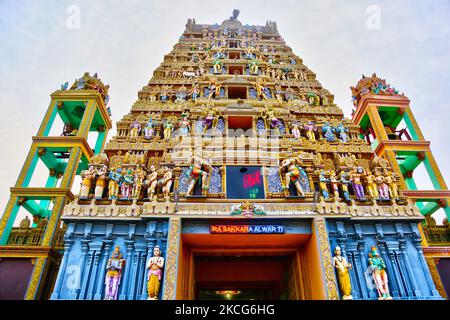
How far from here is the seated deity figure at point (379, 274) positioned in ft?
37.1

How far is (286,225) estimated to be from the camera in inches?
503

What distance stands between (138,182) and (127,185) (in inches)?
22.4

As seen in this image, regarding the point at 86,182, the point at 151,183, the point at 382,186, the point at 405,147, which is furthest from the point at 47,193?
the point at 405,147

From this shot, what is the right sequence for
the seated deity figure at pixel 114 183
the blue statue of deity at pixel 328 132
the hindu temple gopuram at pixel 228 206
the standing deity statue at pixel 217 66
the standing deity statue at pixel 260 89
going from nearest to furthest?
the hindu temple gopuram at pixel 228 206 → the seated deity figure at pixel 114 183 → the blue statue of deity at pixel 328 132 → the standing deity statue at pixel 260 89 → the standing deity statue at pixel 217 66

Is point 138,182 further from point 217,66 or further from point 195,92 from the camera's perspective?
point 217,66

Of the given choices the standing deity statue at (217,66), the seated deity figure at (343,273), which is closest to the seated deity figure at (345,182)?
the seated deity figure at (343,273)

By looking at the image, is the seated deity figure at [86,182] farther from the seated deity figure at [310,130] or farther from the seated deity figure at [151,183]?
the seated deity figure at [310,130]

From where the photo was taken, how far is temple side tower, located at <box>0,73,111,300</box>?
14.6 m

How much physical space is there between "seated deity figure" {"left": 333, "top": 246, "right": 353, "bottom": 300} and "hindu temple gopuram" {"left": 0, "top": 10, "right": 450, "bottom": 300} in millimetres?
45

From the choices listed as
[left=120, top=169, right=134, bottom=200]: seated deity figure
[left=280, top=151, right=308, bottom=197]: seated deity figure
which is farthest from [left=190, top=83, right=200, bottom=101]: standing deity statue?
[left=280, top=151, right=308, bottom=197]: seated deity figure

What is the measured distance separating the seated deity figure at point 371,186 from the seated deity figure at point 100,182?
516 inches

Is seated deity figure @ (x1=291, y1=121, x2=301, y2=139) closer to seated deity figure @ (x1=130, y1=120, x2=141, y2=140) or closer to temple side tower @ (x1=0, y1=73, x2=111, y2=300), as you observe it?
seated deity figure @ (x1=130, y1=120, x2=141, y2=140)

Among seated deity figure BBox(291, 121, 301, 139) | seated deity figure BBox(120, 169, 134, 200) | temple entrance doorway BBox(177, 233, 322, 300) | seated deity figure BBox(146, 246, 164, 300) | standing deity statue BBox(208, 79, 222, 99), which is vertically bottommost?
seated deity figure BBox(146, 246, 164, 300)

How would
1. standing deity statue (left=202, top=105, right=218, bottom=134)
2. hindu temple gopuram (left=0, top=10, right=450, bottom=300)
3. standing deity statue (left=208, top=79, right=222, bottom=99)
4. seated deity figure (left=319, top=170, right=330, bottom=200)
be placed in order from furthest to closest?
1. standing deity statue (left=208, top=79, right=222, bottom=99)
2. standing deity statue (left=202, top=105, right=218, bottom=134)
3. seated deity figure (left=319, top=170, right=330, bottom=200)
4. hindu temple gopuram (left=0, top=10, right=450, bottom=300)
